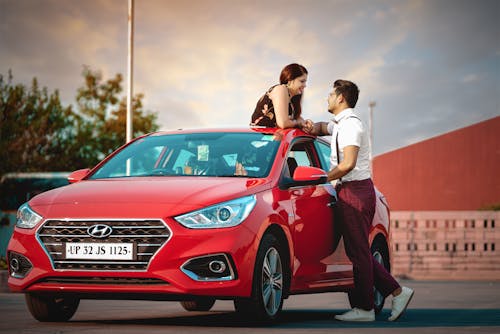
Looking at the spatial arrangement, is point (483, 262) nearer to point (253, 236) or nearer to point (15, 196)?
point (15, 196)

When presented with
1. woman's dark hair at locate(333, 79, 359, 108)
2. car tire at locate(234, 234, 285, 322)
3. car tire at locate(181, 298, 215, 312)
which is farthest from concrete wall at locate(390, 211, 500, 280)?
car tire at locate(234, 234, 285, 322)

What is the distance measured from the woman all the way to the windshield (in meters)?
0.75

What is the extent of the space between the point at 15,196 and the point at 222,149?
133ft

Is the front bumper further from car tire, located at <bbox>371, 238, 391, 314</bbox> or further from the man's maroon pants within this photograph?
car tire, located at <bbox>371, 238, 391, 314</bbox>

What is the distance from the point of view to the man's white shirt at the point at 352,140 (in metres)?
10.4

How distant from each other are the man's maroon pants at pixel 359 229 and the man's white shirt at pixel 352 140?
0.27ft

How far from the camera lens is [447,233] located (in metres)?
39.1

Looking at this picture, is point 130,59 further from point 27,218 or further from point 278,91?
point 27,218

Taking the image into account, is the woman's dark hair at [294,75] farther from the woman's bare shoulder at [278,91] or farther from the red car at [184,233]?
the red car at [184,233]

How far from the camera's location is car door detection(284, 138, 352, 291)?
389 inches

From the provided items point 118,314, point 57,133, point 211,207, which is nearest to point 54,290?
point 211,207

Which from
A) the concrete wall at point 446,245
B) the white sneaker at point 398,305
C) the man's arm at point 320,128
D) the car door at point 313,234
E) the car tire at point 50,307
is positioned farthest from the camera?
the concrete wall at point 446,245

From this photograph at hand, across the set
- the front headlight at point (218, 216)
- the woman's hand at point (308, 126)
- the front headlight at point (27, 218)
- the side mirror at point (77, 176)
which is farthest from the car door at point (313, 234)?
the front headlight at point (27, 218)

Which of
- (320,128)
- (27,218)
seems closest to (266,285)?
(27,218)
